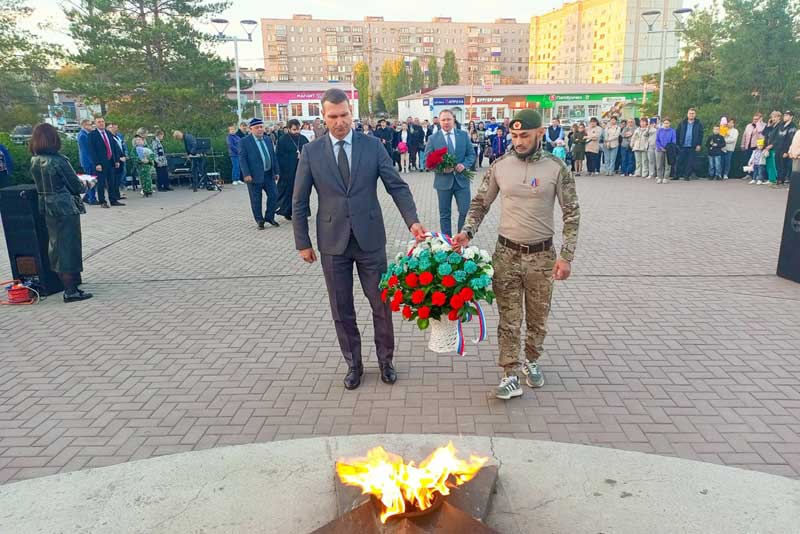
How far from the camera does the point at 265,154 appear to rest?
452 inches

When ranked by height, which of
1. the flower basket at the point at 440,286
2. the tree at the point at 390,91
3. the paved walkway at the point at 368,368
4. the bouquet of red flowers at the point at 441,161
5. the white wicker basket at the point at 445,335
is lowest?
the paved walkway at the point at 368,368

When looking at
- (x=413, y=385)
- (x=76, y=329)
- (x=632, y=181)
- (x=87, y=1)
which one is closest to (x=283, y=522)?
(x=413, y=385)

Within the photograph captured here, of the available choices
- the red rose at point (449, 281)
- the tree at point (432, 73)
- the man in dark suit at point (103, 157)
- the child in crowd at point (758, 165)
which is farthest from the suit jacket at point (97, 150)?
the tree at point (432, 73)

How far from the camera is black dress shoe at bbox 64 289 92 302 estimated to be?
Result: 23.8 feet

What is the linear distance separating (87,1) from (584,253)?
29425 millimetres

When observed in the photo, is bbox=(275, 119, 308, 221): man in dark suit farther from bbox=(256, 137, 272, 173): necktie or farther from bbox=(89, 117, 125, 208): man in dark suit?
bbox=(89, 117, 125, 208): man in dark suit

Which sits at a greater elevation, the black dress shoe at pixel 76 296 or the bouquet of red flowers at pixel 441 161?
the bouquet of red flowers at pixel 441 161

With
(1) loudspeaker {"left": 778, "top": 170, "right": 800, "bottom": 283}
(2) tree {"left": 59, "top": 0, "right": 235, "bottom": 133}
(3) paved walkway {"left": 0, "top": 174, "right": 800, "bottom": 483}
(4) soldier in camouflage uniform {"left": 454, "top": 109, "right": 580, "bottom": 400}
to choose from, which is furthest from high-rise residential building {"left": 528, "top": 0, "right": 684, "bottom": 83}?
(4) soldier in camouflage uniform {"left": 454, "top": 109, "right": 580, "bottom": 400}

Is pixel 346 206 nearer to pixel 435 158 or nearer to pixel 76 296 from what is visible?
pixel 435 158

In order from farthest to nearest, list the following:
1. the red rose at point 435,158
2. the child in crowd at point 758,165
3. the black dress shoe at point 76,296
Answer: the child in crowd at point 758,165 → the red rose at point 435,158 → the black dress shoe at point 76,296

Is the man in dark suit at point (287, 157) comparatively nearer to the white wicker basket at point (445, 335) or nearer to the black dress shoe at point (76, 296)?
the black dress shoe at point (76, 296)

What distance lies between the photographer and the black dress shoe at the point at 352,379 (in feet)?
15.4

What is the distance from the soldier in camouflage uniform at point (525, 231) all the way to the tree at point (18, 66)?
32.6 meters

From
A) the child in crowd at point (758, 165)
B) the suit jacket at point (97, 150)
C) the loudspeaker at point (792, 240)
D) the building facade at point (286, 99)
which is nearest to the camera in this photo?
the loudspeaker at point (792, 240)
